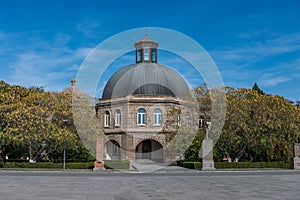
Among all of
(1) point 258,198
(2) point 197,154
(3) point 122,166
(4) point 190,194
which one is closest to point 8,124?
(3) point 122,166

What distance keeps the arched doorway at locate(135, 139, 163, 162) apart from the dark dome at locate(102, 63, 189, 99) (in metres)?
6.80

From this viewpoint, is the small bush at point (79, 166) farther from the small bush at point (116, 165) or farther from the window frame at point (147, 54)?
the window frame at point (147, 54)

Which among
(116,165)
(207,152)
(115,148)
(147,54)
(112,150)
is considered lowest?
(116,165)

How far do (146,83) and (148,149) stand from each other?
9.12 metres

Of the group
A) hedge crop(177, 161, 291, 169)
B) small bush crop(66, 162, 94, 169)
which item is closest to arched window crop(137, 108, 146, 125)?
hedge crop(177, 161, 291, 169)

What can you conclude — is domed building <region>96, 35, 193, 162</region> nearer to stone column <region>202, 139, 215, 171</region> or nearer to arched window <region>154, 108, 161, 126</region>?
arched window <region>154, 108, 161, 126</region>

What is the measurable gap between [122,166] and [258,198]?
23.2 m

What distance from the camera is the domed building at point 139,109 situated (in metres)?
48.3

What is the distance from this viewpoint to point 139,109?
161 ft

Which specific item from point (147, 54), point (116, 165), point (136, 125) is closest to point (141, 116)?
point (136, 125)

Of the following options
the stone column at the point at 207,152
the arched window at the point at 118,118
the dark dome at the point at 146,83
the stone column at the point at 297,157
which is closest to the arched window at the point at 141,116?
the dark dome at the point at 146,83

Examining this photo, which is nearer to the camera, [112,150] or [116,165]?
[116,165]

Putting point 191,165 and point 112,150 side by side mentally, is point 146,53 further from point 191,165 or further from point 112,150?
point 191,165

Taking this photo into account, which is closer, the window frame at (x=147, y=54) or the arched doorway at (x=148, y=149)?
the arched doorway at (x=148, y=149)
